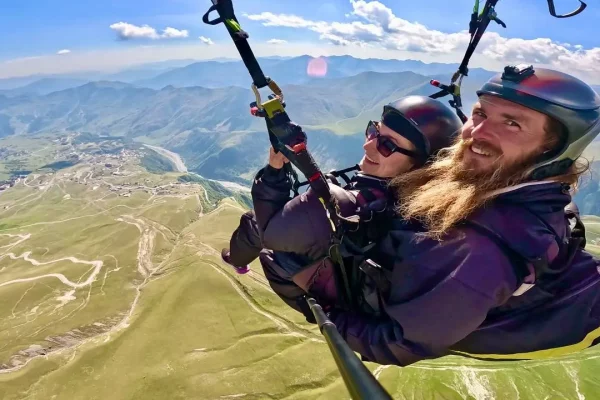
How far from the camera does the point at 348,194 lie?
5.41 metres

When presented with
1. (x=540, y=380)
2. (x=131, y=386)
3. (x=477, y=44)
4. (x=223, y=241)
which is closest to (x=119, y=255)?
(x=223, y=241)

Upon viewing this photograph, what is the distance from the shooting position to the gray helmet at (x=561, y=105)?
434 cm

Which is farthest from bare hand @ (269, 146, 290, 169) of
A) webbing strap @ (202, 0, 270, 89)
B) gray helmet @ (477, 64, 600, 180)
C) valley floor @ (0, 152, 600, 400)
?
valley floor @ (0, 152, 600, 400)

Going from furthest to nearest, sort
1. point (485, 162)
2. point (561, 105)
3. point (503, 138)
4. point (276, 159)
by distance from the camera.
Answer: point (276, 159) < point (485, 162) < point (503, 138) < point (561, 105)

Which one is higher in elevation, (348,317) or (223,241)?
(348,317)

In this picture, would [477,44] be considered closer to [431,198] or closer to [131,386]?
[431,198]

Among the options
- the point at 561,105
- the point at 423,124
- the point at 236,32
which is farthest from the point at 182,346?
the point at 561,105

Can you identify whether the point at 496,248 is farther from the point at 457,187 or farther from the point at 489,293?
the point at 457,187

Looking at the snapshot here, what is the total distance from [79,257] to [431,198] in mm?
161552

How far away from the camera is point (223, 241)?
435ft

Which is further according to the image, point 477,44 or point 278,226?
point 477,44

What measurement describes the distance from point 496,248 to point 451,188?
3.41 ft

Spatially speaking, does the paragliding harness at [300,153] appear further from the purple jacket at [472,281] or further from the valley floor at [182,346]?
the valley floor at [182,346]

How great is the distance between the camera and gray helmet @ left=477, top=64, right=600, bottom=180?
4344 mm
